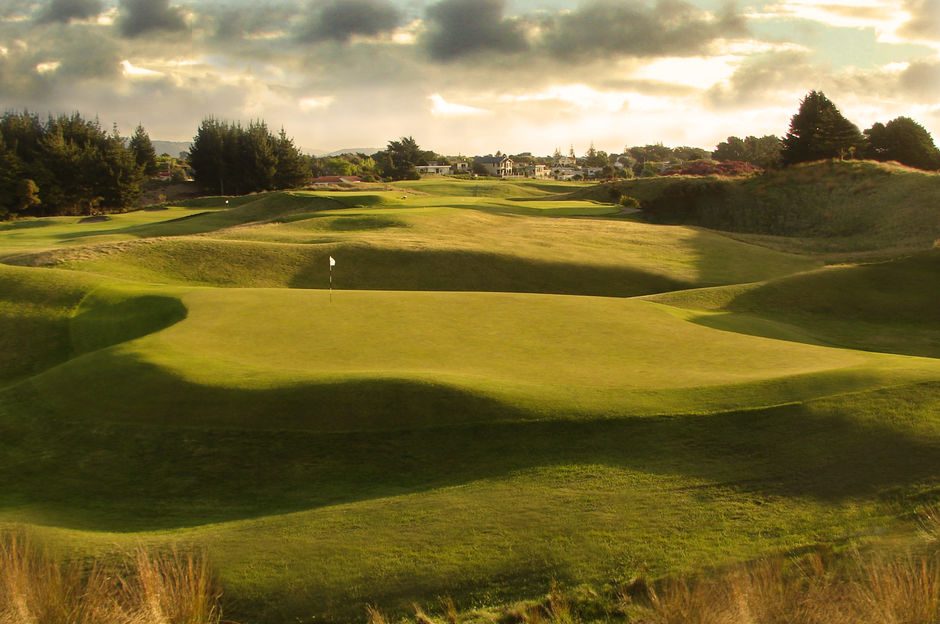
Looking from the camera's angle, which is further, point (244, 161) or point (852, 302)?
point (244, 161)

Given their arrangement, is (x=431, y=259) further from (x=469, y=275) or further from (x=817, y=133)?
(x=817, y=133)

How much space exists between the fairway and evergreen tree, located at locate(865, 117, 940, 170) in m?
77.4

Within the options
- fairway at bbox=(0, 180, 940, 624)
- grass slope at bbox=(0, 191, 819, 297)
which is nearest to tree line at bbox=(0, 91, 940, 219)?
grass slope at bbox=(0, 191, 819, 297)

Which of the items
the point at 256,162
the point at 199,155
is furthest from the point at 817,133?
the point at 199,155

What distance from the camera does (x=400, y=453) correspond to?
10250 mm

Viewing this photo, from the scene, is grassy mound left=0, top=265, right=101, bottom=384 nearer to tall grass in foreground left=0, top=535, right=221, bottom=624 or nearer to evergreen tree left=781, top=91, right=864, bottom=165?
tall grass in foreground left=0, top=535, right=221, bottom=624

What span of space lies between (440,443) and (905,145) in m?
89.4

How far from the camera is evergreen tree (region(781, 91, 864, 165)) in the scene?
70.7 m

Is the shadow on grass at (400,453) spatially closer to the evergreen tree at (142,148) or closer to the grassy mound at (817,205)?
the grassy mound at (817,205)

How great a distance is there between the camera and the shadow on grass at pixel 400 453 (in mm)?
8812

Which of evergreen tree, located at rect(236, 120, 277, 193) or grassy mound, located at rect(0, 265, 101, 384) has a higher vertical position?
evergreen tree, located at rect(236, 120, 277, 193)

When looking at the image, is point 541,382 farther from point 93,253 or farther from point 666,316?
point 93,253

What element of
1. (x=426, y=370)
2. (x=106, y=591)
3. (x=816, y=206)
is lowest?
(x=106, y=591)

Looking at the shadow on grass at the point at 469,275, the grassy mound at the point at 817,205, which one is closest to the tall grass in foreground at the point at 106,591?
the shadow on grass at the point at 469,275
